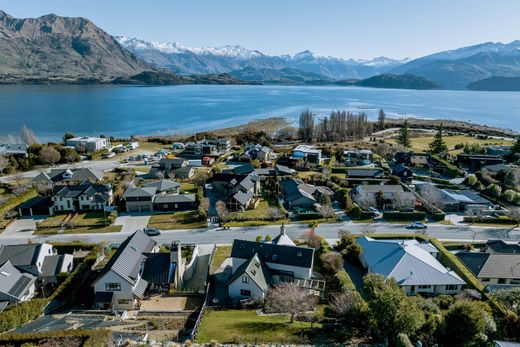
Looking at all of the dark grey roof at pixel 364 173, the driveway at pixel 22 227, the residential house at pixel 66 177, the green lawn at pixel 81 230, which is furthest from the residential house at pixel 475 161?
the driveway at pixel 22 227

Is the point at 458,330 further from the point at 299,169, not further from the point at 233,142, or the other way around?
the point at 233,142

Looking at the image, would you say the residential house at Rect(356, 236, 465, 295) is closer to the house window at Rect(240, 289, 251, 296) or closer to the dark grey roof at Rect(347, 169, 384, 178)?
the house window at Rect(240, 289, 251, 296)

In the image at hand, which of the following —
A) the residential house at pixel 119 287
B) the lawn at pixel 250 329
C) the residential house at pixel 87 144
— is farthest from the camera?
the residential house at pixel 87 144

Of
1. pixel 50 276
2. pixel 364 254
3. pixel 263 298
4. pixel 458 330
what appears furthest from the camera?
pixel 364 254

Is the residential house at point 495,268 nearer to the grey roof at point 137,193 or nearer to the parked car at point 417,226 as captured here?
the parked car at point 417,226

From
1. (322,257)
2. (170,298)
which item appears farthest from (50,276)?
(322,257)
